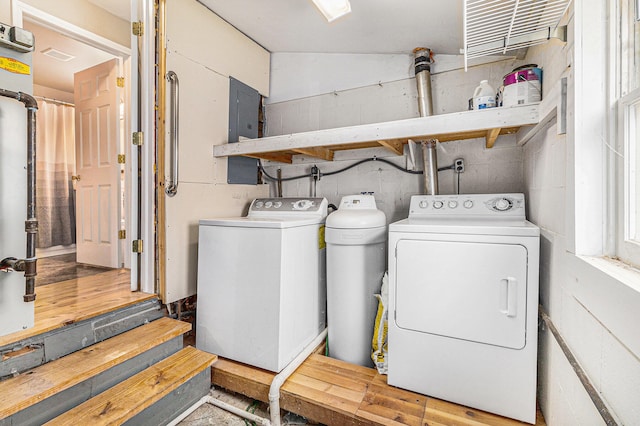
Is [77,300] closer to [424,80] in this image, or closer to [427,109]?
[427,109]

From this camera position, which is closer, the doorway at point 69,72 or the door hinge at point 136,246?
the door hinge at point 136,246

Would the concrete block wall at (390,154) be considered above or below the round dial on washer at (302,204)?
above

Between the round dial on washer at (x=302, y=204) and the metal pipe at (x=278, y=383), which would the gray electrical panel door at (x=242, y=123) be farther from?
the metal pipe at (x=278, y=383)

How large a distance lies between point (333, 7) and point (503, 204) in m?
1.57

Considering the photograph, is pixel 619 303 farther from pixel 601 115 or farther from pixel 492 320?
pixel 492 320

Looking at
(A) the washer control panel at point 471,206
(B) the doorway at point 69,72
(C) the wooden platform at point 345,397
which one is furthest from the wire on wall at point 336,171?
(C) the wooden platform at point 345,397

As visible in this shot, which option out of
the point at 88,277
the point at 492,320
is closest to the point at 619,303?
the point at 492,320

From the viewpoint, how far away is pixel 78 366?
56.6 inches

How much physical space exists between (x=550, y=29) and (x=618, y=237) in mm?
816

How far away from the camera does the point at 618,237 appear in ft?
2.99

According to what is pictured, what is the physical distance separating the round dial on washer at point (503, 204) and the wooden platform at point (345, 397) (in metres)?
1.07

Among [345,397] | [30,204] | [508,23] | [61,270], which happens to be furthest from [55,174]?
[508,23]

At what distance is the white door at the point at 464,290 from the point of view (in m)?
1.40

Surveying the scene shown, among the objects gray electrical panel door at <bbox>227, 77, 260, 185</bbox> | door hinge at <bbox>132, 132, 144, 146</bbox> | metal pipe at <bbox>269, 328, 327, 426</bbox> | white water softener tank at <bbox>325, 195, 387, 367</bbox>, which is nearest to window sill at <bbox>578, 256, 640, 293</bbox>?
white water softener tank at <bbox>325, 195, 387, 367</bbox>
